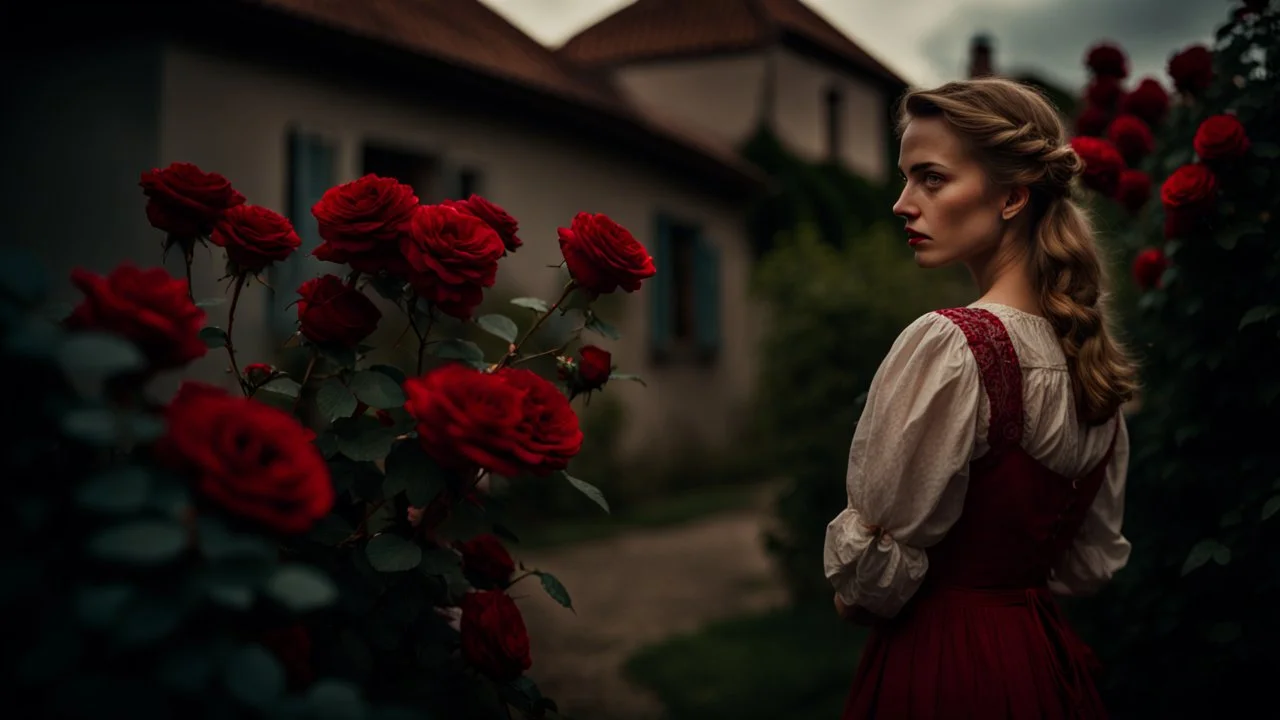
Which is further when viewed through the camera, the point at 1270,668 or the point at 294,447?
the point at 1270,668

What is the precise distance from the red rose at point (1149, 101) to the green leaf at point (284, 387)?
7.91 feet

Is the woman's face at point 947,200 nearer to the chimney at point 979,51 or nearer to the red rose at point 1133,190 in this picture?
the red rose at point 1133,190

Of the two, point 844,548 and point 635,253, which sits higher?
point 635,253

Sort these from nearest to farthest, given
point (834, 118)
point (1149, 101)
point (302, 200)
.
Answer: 1. point (1149, 101)
2. point (302, 200)
3. point (834, 118)

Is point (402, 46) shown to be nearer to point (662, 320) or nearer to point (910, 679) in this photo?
point (662, 320)

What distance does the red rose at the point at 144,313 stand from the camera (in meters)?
0.88

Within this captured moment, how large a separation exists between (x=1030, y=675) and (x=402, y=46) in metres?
6.04

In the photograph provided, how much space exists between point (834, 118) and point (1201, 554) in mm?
12307

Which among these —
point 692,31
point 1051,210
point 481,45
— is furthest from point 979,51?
point 1051,210

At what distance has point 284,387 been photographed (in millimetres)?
1427

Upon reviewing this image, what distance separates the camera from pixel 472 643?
53.7 inches

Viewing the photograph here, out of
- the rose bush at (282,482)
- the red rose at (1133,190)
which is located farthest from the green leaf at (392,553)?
the red rose at (1133,190)

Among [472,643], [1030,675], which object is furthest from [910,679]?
[472,643]

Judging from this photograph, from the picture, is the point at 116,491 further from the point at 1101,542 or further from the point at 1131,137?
the point at 1131,137
